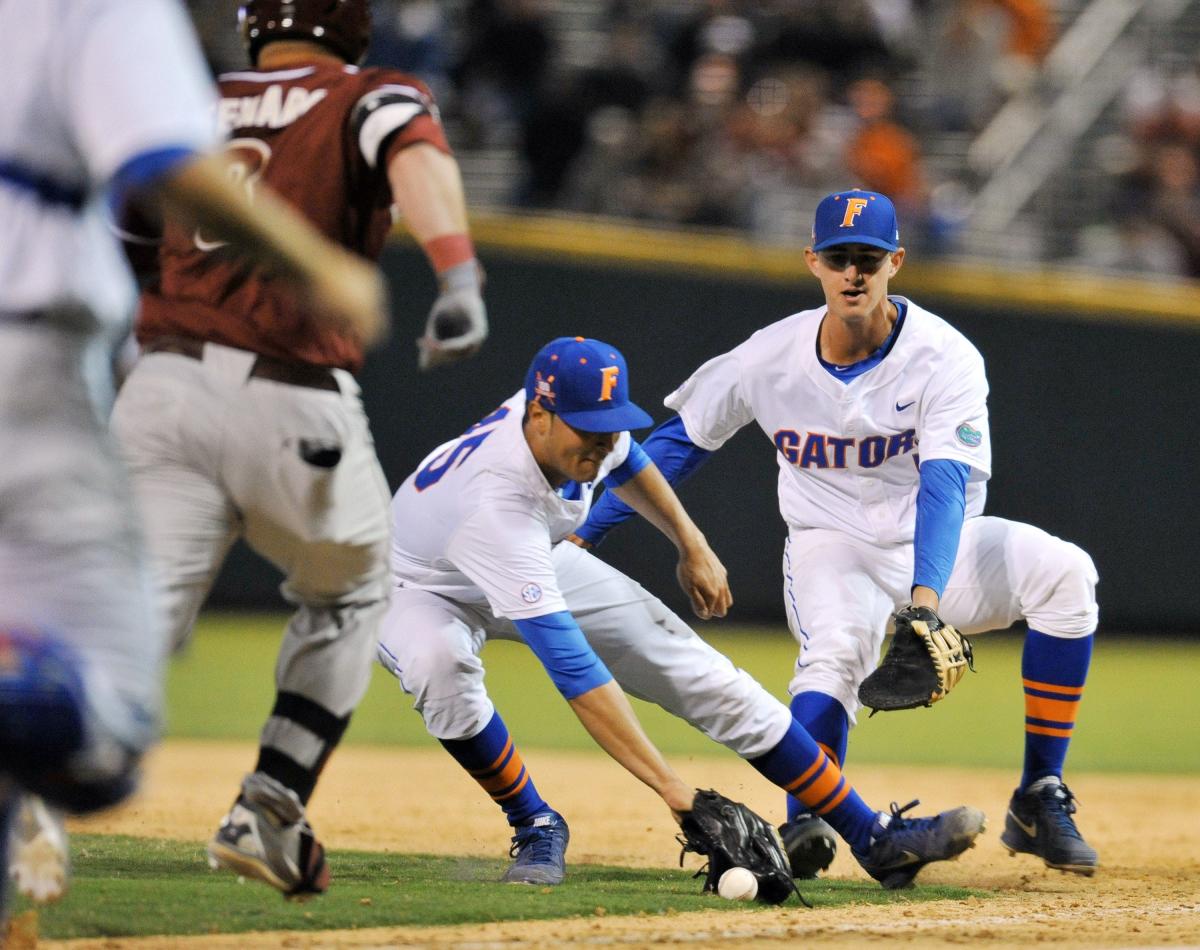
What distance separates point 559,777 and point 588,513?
225cm

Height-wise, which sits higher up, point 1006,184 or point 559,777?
point 1006,184

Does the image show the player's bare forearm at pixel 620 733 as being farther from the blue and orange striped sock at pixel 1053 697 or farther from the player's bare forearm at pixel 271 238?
the player's bare forearm at pixel 271 238

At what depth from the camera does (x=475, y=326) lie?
312cm

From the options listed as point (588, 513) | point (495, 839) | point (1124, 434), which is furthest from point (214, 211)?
point (1124, 434)

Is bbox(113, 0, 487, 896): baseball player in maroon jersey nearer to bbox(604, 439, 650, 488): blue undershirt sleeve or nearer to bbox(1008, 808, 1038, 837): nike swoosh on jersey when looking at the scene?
bbox(604, 439, 650, 488): blue undershirt sleeve

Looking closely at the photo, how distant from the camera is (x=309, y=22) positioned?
3455mm

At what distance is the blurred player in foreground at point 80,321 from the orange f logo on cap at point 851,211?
2.78 m

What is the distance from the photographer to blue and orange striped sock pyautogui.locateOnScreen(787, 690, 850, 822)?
4855 millimetres

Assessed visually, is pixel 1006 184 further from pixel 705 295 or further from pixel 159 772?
pixel 159 772

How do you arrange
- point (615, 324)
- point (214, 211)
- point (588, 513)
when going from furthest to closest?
1. point (615, 324)
2. point (588, 513)
3. point (214, 211)

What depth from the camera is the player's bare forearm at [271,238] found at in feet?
7.07

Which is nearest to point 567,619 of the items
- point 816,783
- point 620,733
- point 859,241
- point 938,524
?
point 620,733

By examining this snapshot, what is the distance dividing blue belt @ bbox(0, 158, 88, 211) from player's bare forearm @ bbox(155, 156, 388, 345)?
158mm

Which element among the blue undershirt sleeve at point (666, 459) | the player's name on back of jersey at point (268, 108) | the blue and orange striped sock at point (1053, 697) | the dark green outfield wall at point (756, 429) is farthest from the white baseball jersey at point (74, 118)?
the dark green outfield wall at point (756, 429)
